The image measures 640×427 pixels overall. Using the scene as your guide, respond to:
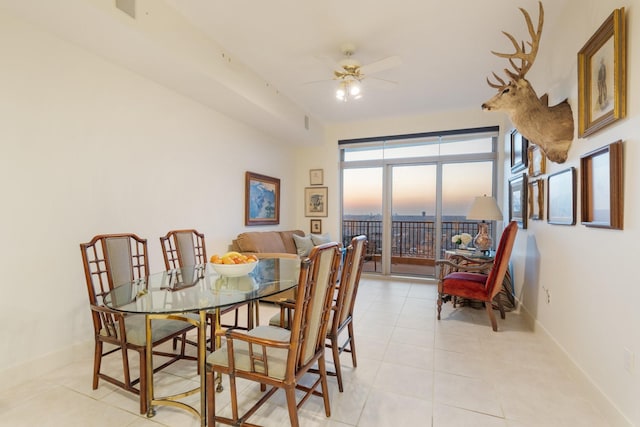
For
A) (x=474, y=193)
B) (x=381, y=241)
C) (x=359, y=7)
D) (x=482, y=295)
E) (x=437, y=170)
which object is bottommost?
(x=482, y=295)

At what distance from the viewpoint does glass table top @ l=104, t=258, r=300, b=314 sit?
163 centimetres

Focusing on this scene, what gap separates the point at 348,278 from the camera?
1.99 meters

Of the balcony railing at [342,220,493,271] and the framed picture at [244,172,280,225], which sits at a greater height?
the framed picture at [244,172,280,225]

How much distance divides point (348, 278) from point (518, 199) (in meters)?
2.87

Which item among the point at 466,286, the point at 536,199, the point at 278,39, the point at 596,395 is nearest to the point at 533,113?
the point at 536,199

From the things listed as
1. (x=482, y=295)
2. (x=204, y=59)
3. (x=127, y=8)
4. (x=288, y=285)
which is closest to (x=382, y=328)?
(x=482, y=295)

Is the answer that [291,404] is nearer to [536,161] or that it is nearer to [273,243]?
[273,243]

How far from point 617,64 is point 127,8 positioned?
3.20 m

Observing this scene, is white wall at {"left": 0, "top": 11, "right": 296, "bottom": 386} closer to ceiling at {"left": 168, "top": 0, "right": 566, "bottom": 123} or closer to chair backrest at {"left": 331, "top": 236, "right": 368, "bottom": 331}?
ceiling at {"left": 168, "top": 0, "right": 566, "bottom": 123}

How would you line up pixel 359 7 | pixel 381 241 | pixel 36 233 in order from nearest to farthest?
pixel 36 233 < pixel 359 7 < pixel 381 241

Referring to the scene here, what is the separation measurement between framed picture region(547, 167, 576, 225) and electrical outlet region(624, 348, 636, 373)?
3.11 ft

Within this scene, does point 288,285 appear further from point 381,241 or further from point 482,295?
point 381,241

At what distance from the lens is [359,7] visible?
2529 mm

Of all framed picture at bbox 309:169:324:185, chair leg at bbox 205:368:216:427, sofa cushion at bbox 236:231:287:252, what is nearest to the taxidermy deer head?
chair leg at bbox 205:368:216:427
